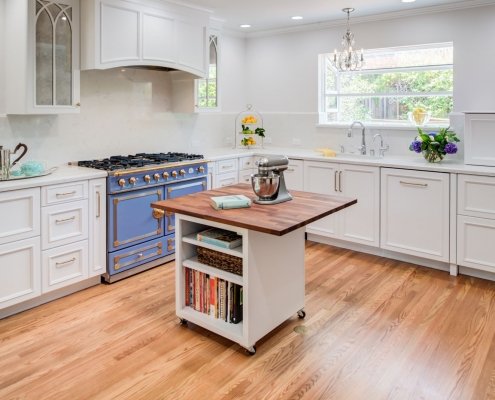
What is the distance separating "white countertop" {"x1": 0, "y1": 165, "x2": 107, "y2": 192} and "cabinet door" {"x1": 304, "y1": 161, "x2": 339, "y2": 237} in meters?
2.18

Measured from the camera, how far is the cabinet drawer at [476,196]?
3596 millimetres

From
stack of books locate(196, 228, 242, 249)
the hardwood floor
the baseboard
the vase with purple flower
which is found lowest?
the hardwood floor

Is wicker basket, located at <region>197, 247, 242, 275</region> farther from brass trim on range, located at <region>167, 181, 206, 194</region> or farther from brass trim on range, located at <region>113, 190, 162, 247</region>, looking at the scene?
brass trim on range, located at <region>167, 181, 206, 194</region>

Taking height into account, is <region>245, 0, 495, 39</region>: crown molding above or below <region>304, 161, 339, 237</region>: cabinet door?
above

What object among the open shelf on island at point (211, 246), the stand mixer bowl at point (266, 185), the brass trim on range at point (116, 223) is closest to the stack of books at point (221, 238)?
the open shelf on island at point (211, 246)

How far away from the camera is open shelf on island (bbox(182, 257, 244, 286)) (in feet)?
8.49

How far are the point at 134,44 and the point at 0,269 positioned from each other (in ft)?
6.98

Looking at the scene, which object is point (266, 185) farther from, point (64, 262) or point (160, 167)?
point (64, 262)

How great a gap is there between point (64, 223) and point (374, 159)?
9.87ft

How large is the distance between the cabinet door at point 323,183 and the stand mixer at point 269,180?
6.19 feet

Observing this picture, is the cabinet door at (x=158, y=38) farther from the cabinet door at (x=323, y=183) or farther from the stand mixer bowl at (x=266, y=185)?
the stand mixer bowl at (x=266, y=185)

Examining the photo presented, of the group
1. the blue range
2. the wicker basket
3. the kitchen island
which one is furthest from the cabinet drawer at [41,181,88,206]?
the wicker basket

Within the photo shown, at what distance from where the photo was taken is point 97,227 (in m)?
Result: 3.56

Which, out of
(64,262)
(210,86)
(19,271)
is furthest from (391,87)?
(19,271)
